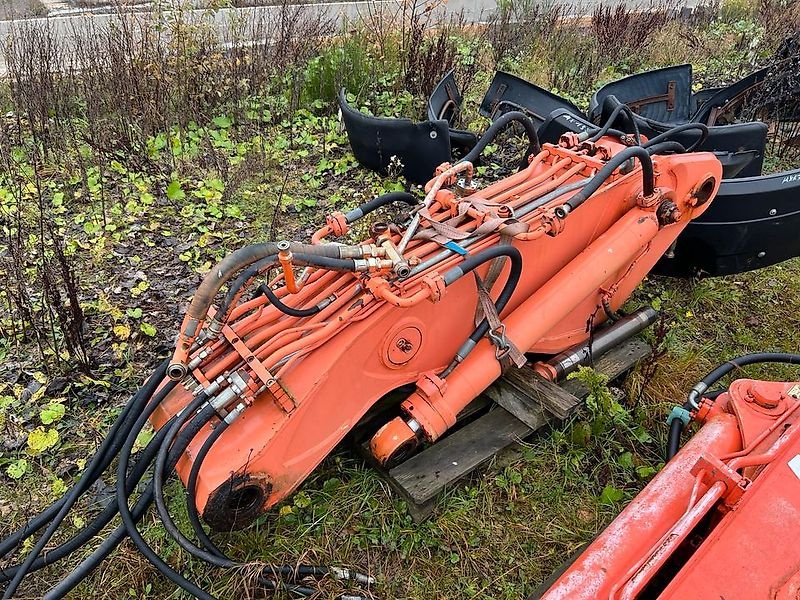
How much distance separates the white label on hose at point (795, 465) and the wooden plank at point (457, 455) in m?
1.06

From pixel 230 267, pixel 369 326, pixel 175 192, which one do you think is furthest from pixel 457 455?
pixel 175 192

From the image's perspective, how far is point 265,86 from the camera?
19.7 ft

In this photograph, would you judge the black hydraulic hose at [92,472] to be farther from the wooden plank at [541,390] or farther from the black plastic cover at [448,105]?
the black plastic cover at [448,105]

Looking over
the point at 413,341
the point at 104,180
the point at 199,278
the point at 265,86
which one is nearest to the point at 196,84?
the point at 265,86

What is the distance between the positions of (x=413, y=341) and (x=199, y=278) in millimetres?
2024

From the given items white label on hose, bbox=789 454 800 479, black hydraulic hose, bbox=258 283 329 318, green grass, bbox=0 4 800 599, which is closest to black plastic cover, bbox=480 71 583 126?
green grass, bbox=0 4 800 599

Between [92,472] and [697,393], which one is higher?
[697,393]

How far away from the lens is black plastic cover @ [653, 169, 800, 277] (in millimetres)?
3188

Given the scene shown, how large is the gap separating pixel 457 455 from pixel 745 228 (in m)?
1.99

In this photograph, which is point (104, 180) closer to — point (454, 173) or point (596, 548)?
point (454, 173)

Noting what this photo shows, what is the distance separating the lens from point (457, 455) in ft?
8.58

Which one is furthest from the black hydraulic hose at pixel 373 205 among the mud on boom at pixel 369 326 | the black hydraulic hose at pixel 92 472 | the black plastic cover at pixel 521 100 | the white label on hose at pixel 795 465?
the black plastic cover at pixel 521 100

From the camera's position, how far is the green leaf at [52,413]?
296 centimetres

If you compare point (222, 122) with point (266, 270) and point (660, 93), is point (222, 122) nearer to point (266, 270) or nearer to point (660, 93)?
point (660, 93)
